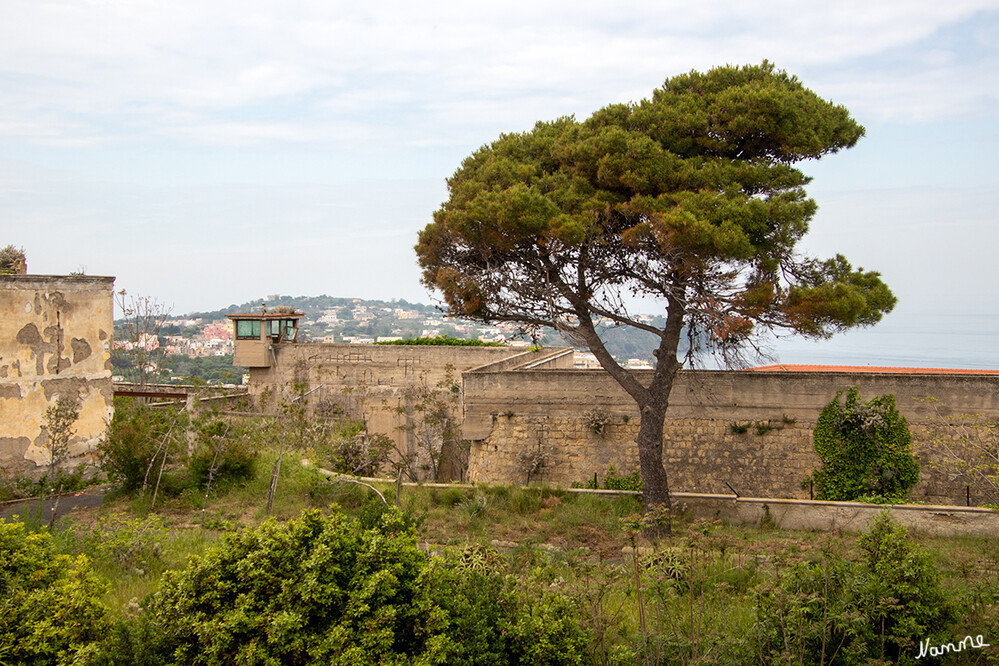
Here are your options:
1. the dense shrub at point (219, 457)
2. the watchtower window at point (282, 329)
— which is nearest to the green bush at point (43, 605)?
the dense shrub at point (219, 457)

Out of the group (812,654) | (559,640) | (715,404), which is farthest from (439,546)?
(715,404)

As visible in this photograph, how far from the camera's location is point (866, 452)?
1044 cm

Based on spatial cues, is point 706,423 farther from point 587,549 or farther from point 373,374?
point 373,374

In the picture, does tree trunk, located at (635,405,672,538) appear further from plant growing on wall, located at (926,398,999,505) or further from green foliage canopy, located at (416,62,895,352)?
plant growing on wall, located at (926,398,999,505)

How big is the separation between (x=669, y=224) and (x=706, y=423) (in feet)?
15.2

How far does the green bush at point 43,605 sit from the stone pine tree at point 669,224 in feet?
21.5

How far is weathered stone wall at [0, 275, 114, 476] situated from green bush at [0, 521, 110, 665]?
24.9 feet

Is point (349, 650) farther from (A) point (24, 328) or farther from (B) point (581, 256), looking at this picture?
(A) point (24, 328)

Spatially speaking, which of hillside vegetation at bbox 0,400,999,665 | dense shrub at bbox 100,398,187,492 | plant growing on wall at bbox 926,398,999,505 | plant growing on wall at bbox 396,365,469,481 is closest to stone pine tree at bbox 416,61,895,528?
plant growing on wall at bbox 926,398,999,505

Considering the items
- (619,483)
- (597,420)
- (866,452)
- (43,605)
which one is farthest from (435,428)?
(43,605)

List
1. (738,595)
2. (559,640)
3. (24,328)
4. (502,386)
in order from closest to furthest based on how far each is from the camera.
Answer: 1. (559,640)
2. (738,595)
3. (24,328)
4. (502,386)

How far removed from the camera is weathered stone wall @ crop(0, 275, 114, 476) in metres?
11.7

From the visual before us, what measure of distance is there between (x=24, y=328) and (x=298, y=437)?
495 cm

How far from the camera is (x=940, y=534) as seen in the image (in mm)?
9031
